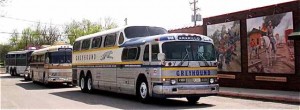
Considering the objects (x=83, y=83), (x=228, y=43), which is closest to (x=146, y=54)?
(x=83, y=83)

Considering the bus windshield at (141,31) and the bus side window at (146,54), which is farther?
the bus windshield at (141,31)

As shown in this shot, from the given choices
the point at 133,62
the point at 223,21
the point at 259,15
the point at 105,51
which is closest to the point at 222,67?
the point at 223,21

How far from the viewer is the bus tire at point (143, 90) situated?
580 inches

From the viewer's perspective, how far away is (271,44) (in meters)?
19.8

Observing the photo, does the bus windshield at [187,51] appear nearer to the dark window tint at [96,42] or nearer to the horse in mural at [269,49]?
the horse in mural at [269,49]

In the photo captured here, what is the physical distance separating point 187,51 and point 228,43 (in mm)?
9523

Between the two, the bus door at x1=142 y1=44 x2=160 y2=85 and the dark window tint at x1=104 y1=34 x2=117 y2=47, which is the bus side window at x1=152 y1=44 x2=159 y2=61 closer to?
the bus door at x1=142 y1=44 x2=160 y2=85

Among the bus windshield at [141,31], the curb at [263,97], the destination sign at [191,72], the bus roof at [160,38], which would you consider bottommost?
the curb at [263,97]

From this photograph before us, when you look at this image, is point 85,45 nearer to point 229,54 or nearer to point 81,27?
point 229,54

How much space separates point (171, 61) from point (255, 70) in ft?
27.6

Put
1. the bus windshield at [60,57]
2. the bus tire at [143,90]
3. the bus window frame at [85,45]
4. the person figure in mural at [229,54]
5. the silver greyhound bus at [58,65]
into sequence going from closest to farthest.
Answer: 1. the bus tire at [143,90]
2. the bus window frame at [85,45]
3. the person figure in mural at [229,54]
4. the silver greyhound bus at [58,65]
5. the bus windshield at [60,57]

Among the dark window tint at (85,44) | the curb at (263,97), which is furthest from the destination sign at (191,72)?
the dark window tint at (85,44)

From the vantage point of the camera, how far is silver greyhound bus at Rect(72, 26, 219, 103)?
13.7 m

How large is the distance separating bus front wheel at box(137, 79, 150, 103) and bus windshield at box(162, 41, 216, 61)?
5.20 ft
